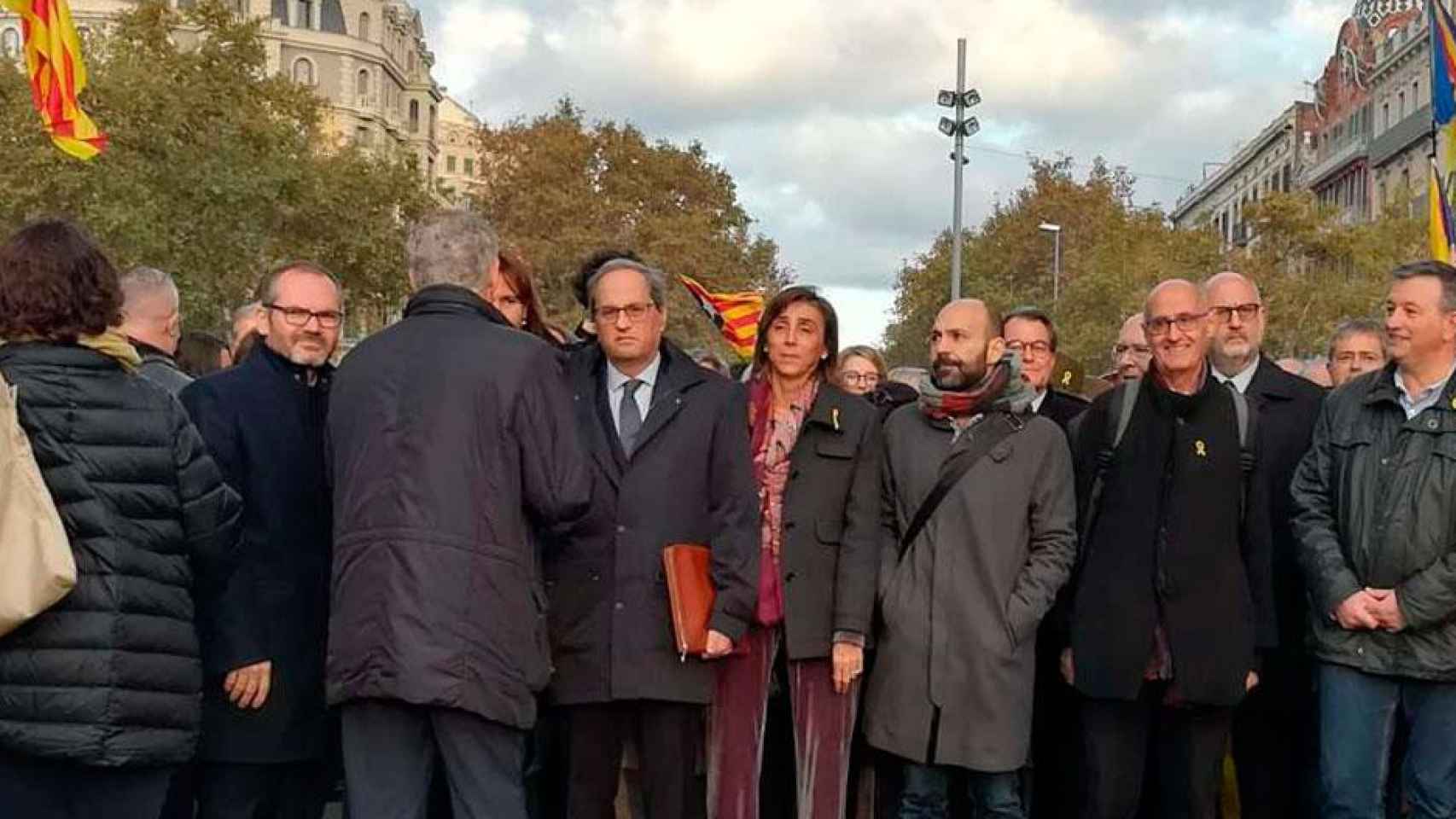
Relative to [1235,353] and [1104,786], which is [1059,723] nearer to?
[1104,786]

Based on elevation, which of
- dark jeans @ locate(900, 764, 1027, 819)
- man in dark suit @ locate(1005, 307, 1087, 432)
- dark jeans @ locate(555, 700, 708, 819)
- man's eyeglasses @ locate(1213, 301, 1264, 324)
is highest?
man's eyeglasses @ locate(1213, 301, 1264, 324)

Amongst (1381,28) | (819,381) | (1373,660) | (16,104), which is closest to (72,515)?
(819,381)

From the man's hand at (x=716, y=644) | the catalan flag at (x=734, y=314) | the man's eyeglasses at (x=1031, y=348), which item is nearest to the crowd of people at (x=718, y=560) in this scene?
the man's hand at (x=716, y=644)

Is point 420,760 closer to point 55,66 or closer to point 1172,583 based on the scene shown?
point 1172,583

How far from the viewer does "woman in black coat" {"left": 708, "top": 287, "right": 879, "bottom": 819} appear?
5609 millimetres

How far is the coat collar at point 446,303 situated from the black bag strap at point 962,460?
1.80 metres

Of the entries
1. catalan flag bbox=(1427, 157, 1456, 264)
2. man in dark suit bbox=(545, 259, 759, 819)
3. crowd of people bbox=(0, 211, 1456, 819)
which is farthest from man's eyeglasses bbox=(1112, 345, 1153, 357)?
catalan flag bbox=(1427, 157, 1456, 264)

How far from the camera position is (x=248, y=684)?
16.2ft

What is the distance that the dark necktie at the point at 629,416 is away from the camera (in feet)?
17.9

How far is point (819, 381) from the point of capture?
589cm

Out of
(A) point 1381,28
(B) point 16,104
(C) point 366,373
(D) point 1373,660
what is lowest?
(D) point 1373,660

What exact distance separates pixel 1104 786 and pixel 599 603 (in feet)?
6.21

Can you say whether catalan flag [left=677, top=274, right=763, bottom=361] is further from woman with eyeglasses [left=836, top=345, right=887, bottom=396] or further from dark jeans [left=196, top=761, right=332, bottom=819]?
dark jeans [left=196, top=761, right=332, bottom=819]

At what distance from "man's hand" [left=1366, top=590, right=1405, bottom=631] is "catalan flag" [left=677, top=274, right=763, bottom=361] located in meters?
6.95
